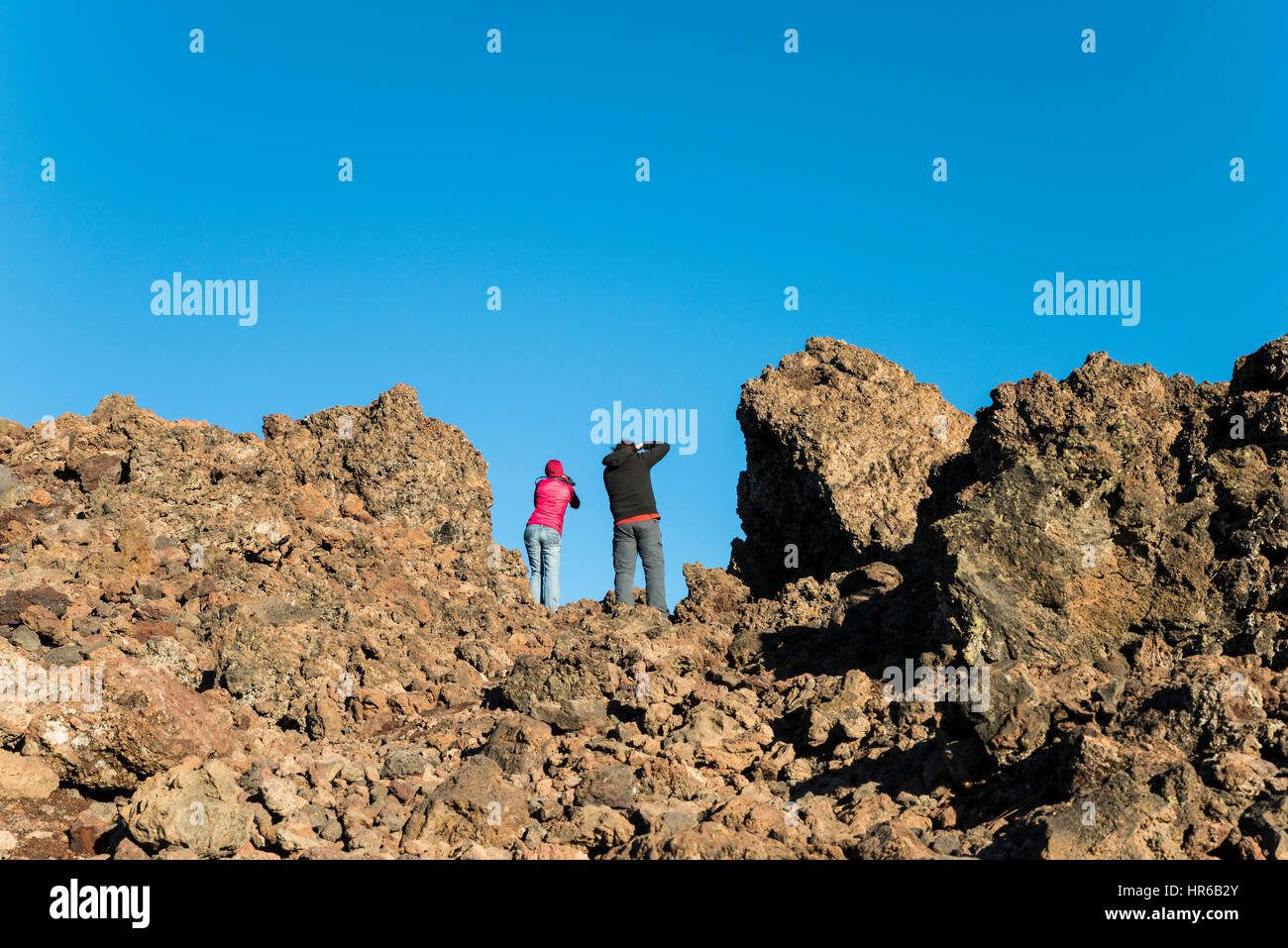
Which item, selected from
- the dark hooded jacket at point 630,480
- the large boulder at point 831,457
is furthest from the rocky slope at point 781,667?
the dark hooded jacket at point 630,480

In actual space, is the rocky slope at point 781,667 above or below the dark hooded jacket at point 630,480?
below

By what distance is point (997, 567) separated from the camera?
8.07 m

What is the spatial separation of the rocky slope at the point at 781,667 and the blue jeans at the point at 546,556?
0.97m

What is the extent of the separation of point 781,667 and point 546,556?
548cm

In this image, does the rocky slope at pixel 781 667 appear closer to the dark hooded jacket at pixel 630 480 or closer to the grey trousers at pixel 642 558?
the grey trousers at pixel 642 558

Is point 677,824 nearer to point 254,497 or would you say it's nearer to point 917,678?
point 917,678

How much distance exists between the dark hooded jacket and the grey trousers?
0.48ft

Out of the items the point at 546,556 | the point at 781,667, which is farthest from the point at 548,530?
the point at 781,667

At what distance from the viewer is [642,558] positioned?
13.5m

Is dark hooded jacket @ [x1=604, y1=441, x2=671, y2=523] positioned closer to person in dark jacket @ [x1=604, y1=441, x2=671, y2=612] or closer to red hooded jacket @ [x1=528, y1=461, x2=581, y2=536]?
person in dark jacket @ [x1=604, y1=441, x2=671, y2=612]

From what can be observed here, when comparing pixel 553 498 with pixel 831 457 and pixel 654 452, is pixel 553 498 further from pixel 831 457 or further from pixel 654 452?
pixel 831 457

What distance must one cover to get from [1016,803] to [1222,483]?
3.50 metres

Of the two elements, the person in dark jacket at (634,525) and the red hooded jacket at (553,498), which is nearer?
the person in dark jacket at (634,525)

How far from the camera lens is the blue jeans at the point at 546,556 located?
14.5 meters
